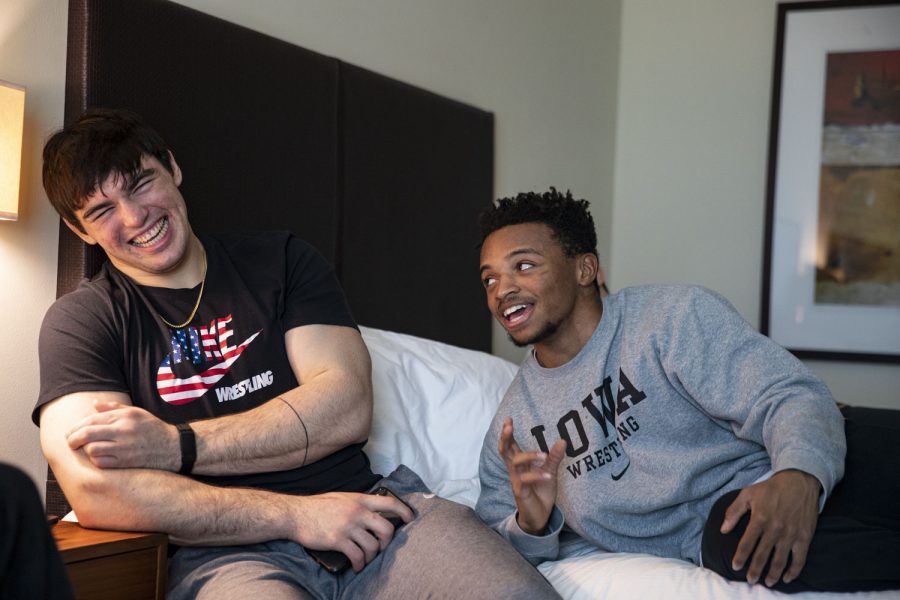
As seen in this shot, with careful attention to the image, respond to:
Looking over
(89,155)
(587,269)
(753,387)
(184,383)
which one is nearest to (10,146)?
(89,155)

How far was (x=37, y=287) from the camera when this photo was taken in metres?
1.71

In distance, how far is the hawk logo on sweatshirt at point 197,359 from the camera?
1557 mm

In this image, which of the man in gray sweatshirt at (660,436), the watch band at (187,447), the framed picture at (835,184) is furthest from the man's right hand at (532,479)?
the framed picture at (835,184)

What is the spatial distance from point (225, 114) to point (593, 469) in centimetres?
104

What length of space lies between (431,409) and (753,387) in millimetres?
776

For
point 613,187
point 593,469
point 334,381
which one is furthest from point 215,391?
point 613,187

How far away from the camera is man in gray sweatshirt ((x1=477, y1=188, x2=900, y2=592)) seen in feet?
4.56

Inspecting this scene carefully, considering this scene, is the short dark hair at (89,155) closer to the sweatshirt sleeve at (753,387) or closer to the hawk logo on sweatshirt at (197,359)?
the hawk logo on sweatshirt at (197,359)

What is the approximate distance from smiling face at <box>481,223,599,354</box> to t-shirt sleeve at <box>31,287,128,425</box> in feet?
2.18

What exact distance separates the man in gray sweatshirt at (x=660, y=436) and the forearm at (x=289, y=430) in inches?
10.8

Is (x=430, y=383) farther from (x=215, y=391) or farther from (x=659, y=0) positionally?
(x=659, y=0)

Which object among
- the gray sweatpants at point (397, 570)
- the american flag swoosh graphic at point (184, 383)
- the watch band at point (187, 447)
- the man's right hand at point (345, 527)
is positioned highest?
the american flag swoosh graphic at point (184, 383)

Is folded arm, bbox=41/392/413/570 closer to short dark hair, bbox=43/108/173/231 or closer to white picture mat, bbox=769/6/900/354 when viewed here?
short dark hair, bbox=43/108/173/231

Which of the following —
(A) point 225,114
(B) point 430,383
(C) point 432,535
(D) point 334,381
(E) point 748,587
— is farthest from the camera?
(B) point 430,383
